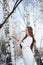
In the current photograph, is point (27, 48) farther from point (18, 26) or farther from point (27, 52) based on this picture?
point (18, 26)

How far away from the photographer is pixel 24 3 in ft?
7.16

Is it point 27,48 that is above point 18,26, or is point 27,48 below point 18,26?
below

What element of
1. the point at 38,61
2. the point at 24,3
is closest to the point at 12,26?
the point at 24,3

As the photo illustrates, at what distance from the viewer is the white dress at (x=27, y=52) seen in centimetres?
212

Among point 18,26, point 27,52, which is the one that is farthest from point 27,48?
point 18,26

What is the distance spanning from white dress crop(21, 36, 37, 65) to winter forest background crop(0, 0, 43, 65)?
4cm

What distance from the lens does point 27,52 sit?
212 cm

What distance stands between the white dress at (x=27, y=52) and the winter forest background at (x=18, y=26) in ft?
0.12

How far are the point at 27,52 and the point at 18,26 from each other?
258mm

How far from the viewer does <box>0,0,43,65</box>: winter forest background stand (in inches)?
82.5

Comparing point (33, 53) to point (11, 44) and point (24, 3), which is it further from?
point (24, 3)

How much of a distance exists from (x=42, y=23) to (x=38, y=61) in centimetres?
36

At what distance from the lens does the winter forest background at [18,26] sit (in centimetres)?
Result: 210

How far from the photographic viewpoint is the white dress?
212 cm
